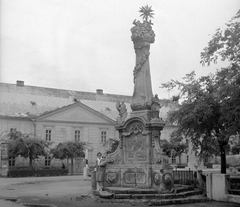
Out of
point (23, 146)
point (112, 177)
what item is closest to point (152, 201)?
point (112, 177)

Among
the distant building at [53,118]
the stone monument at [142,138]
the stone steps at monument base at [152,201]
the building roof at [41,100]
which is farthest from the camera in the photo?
the building roof at [41,100]

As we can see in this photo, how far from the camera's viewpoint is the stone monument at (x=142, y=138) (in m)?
16.6

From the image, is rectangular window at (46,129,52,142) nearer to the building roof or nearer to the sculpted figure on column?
the building roof

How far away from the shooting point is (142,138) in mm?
17375

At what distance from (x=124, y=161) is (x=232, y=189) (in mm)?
4692

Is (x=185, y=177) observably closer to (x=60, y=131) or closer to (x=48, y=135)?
(x=48, y=135)

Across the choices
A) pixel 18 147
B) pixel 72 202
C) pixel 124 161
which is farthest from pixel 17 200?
pixel 18 147

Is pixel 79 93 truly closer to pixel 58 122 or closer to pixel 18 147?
pixel 58 122

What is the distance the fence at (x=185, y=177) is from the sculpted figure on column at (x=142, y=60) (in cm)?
429

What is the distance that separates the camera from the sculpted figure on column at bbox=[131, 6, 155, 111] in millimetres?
17984

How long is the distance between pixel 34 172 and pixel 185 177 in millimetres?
24599

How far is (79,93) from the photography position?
60469 mm

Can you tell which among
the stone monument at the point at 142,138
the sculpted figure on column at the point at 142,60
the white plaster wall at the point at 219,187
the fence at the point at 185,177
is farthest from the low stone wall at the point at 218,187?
the sculpted figure on column at the point at 142,60

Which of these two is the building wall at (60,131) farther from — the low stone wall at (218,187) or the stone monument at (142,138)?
the low stone wall at (218,187)
